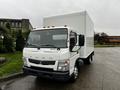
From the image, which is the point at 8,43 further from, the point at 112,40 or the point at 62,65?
the point at 112,40

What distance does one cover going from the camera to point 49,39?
5777mm

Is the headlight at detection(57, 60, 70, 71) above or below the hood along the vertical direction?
below

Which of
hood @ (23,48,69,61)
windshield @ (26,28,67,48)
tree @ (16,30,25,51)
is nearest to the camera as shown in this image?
hood @ (23,48,69,61)

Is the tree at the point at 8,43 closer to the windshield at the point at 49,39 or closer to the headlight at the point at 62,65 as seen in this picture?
the windshield at the point at 49,39

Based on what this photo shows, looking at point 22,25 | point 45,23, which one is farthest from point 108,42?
point 45,23

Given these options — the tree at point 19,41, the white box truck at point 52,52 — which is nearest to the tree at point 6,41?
the tree at point 19,41

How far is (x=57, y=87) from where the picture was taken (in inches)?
228

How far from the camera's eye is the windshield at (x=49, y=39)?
5531mm

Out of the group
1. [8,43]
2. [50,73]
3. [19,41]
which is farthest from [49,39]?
[19,41]

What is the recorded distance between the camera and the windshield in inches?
218

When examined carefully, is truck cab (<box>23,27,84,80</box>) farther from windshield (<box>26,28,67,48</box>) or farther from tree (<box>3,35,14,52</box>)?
tree (<box>3,35,14,52</box>)

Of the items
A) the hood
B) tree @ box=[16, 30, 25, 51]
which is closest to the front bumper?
the hood

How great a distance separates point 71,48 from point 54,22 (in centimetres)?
253

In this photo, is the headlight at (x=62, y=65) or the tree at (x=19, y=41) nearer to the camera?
the headlight at (x=62, y=65)
